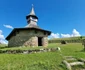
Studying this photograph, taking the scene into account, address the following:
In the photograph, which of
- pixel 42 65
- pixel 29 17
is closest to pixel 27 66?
pixel 42 65

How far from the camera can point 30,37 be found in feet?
72.5

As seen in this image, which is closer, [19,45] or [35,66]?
[35,66]

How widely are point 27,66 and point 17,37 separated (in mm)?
16415

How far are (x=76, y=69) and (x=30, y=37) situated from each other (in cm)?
1560

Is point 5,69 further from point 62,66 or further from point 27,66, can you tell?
point 62,66

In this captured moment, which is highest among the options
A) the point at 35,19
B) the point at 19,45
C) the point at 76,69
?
the point at 35,19

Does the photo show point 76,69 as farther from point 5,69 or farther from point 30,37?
point 30,37

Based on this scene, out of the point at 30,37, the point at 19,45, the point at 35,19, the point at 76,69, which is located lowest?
the point at 76,69

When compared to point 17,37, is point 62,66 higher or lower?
lower

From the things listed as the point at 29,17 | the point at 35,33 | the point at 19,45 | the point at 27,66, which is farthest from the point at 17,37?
the point at 27,66

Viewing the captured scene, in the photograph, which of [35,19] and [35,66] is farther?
[35,19]

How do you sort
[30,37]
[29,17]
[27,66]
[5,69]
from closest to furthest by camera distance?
[5,69], [27,66], [30,37], [29,17]

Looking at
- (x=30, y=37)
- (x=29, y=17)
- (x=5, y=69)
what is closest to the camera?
(x=5, y=69)

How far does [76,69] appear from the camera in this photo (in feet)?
24.3
